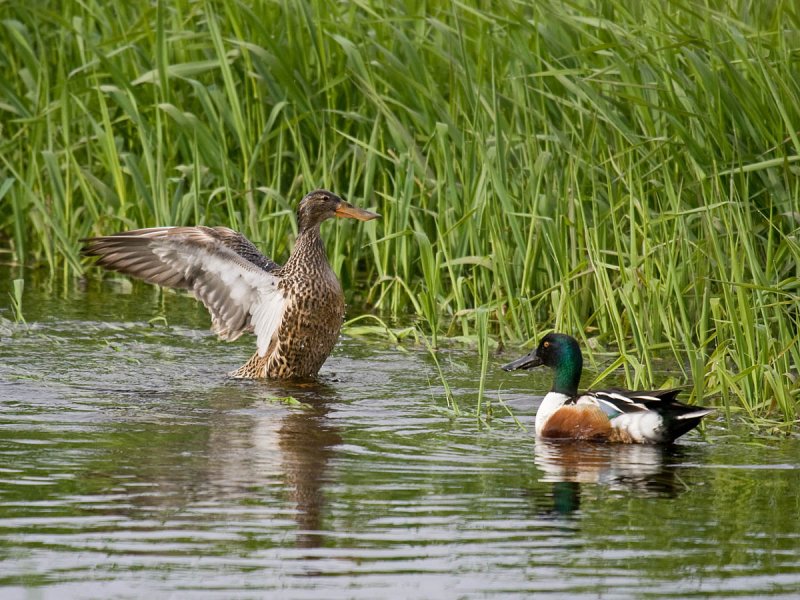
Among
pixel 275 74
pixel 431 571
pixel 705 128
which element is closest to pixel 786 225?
pixel 705 128

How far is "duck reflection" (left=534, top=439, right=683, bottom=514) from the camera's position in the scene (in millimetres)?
5758

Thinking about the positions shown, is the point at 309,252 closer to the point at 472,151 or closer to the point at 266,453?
the point at 472,151

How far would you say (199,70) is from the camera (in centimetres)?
988

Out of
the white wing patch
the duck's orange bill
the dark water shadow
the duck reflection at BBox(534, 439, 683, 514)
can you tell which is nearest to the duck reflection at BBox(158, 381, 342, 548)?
the dark water shadow

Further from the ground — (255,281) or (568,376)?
(255,281)

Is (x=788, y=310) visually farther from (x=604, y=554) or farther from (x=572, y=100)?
(x=604, y=554)

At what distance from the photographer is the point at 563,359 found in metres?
7.33

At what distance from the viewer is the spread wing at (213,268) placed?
8.71m

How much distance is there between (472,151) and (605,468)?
126 inches

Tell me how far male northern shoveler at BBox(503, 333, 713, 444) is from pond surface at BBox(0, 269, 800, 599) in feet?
0.35

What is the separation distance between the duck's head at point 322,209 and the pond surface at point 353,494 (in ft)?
3.19

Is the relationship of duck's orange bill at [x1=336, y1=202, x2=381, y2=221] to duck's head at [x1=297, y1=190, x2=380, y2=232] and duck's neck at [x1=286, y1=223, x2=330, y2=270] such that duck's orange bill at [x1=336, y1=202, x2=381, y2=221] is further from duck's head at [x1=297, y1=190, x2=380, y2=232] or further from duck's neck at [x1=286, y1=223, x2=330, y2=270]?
duck's neck at [x1=286, y1=223, x2=330, y2=270]

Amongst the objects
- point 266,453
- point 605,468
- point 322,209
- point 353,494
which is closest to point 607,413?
point 605,468

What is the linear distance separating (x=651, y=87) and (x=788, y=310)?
1379 millimetres
